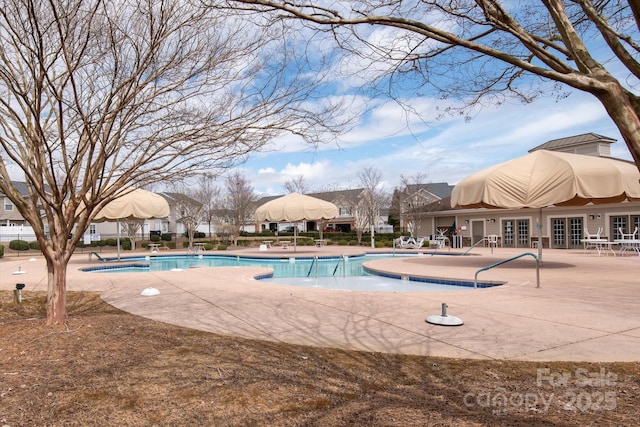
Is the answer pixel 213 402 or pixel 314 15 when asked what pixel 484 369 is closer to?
pixel 213 402

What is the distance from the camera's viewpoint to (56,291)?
211 inches

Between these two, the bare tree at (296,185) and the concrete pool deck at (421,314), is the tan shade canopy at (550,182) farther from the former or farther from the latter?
the bare tree at (296,185)

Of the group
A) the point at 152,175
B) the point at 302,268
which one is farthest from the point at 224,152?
the point at 302,268

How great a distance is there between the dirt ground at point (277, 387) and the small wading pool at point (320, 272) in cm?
690

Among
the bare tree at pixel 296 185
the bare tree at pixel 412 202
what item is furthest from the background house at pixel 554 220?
the bare tree at pixel 296 185

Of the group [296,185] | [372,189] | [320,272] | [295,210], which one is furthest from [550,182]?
[296,185]

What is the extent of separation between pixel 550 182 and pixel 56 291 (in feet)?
37.9

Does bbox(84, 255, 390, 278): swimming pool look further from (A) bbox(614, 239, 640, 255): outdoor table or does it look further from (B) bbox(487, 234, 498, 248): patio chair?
(A) bbox(614, 239, 640, 255): outdoor table

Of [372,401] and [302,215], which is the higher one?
[302,215]

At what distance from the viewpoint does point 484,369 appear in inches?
153

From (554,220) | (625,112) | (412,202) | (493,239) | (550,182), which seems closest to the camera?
(625,112)

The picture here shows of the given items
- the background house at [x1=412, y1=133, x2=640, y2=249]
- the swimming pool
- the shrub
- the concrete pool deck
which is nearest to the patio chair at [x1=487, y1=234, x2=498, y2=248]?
the background house at [x1=412, y1=133, x2=640, y2=249]

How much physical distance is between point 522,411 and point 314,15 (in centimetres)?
337

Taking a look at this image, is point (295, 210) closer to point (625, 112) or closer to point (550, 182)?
point (550, 182)
